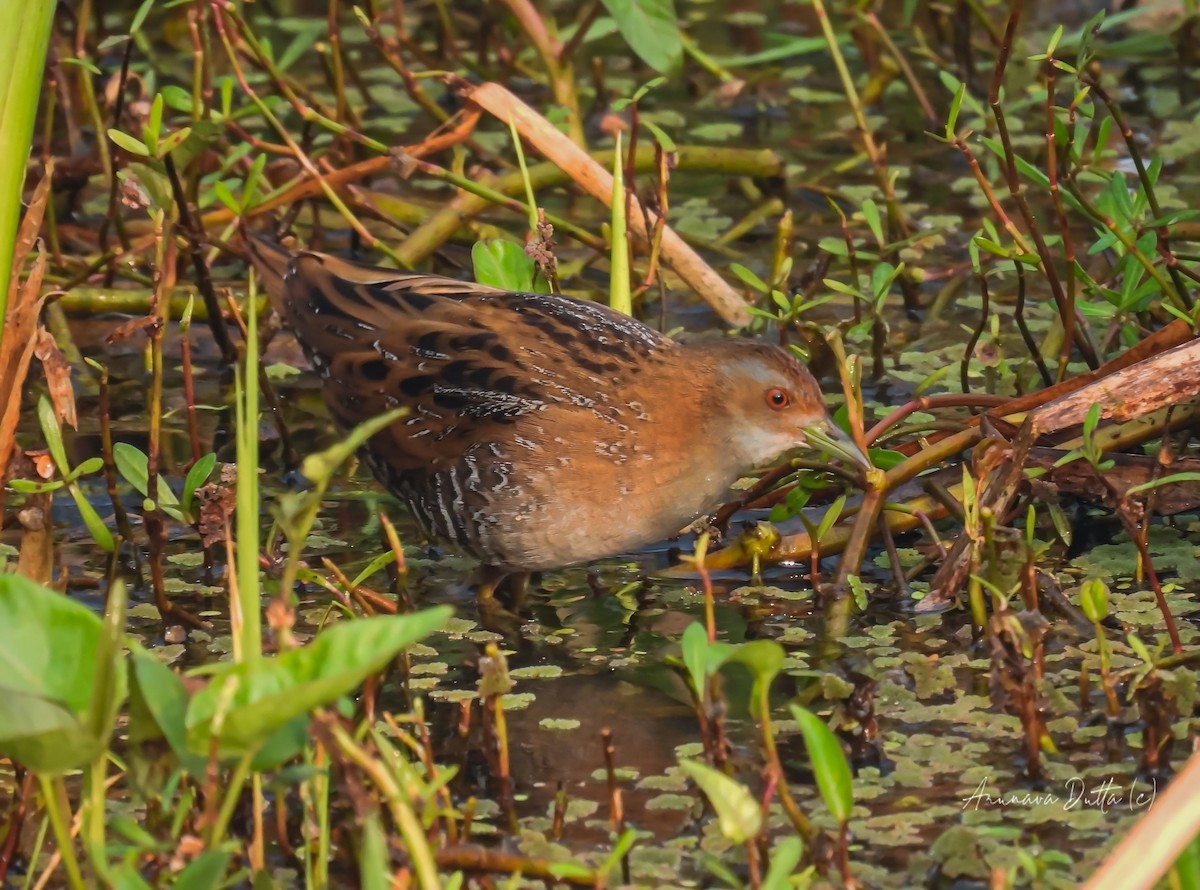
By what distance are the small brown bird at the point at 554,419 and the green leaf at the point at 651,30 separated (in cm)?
102

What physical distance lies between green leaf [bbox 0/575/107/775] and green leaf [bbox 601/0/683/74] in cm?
276

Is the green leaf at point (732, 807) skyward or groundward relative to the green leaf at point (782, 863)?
skyward

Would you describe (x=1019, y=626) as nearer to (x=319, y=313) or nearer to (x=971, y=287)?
(x=319, y=313)

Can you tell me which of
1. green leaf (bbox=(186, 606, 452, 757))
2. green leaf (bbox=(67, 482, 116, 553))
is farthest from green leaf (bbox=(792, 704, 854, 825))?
green leaf (bbox=(67, 482, 116, 553))

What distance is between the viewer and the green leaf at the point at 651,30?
4.66 meters

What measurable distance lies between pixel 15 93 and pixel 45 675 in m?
1.14

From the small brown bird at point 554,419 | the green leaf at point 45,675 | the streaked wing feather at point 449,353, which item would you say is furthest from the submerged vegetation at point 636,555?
the streaked wing feather at point 449,353

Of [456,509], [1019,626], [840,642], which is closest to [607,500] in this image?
[456,509]

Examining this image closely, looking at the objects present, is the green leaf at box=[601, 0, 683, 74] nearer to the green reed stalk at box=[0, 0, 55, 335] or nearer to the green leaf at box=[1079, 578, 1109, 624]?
the green reed stalk at box=[0, 0, 55, 335]

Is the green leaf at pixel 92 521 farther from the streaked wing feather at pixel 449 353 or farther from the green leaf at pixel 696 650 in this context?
the green leaf at pixel 696 650

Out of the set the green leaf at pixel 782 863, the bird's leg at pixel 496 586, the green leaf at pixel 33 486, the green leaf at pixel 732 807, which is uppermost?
the green leaf at pixel 33 486

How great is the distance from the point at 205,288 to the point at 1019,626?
7.77 ft

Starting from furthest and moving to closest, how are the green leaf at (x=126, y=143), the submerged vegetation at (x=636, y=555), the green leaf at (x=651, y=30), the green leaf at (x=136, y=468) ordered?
the green leaf at (x=651, y=30) < the green leaf at (x=126, y=143) < the green leaf at (x=136, y=468) < the submerged vegetation at (x=636, y=555)

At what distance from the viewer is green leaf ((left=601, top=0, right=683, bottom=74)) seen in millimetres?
4660
